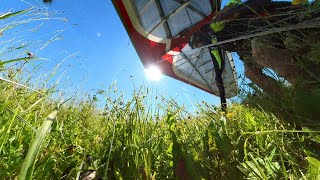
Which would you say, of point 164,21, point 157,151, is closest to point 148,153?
point 157,151

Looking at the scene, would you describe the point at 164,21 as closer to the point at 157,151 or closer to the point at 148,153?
the point at 157,151

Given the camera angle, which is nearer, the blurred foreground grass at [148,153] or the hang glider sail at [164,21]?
the blurred foreground grass at [148,153]

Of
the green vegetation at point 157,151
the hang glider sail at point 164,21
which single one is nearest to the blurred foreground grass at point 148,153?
the green vegetation at point 157,151

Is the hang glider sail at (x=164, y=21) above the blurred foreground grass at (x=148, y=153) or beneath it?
above

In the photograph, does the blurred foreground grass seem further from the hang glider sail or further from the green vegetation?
the hang glider sail

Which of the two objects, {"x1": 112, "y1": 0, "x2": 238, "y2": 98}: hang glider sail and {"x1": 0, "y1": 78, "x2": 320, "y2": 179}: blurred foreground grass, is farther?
{"x1": 112, "y1": 0, "x2": 238, "y2": 98}: hang glider sail

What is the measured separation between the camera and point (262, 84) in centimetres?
212

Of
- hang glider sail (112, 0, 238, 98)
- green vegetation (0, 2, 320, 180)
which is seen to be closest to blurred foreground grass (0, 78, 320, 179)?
green vegetation (0, 2, 320, 180)

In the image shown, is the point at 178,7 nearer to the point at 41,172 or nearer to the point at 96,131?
the point at 96,131

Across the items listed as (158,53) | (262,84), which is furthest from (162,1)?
(262,84)

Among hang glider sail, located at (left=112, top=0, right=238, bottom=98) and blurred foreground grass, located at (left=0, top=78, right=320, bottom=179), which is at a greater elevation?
hang glider sail, located at (left=112, top=0, right=238, bottom=98)

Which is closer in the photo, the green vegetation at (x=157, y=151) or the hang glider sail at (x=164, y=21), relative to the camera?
the green vegetation at (x=157, y=151)

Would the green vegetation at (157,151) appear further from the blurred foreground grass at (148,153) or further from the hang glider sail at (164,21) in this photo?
the hang glider sail at (164,21)

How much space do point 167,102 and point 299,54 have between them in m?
0.89
